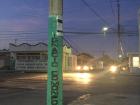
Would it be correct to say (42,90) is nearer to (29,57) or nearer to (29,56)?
(29,57)

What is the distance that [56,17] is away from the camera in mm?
10867

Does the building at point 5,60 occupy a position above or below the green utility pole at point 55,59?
above

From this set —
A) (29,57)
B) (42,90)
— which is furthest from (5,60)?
(42,90)

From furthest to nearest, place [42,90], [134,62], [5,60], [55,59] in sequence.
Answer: [5,60], [134,62], [42,90], [55,59]

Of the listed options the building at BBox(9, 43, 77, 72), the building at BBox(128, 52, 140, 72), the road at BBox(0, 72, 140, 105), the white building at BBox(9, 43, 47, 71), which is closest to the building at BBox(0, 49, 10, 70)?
the building at BBox(9, 43, 77, 72)

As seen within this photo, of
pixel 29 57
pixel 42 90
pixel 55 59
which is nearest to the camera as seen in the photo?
pixel 55 59

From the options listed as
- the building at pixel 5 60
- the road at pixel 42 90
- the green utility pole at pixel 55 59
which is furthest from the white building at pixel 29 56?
the green utility pole at pixel 55 59

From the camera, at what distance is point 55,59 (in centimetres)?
1062

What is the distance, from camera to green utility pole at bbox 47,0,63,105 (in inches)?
418

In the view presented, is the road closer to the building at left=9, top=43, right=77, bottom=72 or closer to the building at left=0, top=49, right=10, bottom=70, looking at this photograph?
the building at left=9, top=43, right=77, bottom=72

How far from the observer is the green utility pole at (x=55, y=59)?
10609 millimetres

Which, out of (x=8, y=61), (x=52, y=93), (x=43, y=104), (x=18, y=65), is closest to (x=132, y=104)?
(x=43, y=104)

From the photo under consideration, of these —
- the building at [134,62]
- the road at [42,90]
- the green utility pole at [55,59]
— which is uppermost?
the building at [134,62]

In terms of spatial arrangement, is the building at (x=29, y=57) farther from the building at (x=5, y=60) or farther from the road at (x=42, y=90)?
the road at (x=42, y=90)
